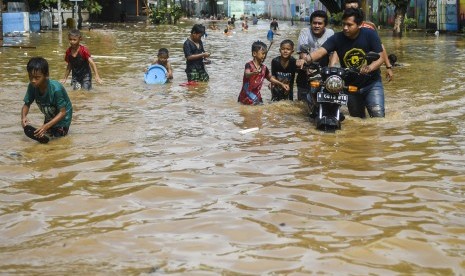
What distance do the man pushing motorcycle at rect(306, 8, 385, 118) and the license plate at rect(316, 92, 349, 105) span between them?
0.47m

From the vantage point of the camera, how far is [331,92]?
7.57 m

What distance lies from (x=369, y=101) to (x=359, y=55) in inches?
26.6

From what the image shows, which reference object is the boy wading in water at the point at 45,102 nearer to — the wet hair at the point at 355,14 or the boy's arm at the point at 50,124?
the boy's arm at the point at 50,124

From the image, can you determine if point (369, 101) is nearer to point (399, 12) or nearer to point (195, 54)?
point (195, 54)

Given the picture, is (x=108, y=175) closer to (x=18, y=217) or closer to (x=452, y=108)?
(x=18, y=217)

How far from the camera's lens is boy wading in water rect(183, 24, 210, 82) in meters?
12.4

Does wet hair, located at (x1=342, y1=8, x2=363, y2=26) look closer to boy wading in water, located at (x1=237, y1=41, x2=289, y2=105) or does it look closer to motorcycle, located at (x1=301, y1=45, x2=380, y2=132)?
motorcycle, located at (x1=301, y1=45, x2=380, y2=132)

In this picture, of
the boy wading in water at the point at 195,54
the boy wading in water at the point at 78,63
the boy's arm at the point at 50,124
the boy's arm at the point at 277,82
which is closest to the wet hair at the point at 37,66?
the boy's arm at the point at 50,124

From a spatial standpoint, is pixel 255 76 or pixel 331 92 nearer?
pixel 331 92

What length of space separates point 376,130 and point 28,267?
518cm

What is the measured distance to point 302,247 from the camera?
13.0 feet

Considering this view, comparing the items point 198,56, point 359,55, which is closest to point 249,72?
point 359,55

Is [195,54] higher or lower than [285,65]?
higher

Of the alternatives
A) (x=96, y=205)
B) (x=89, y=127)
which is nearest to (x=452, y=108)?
(x=89, y=127)
